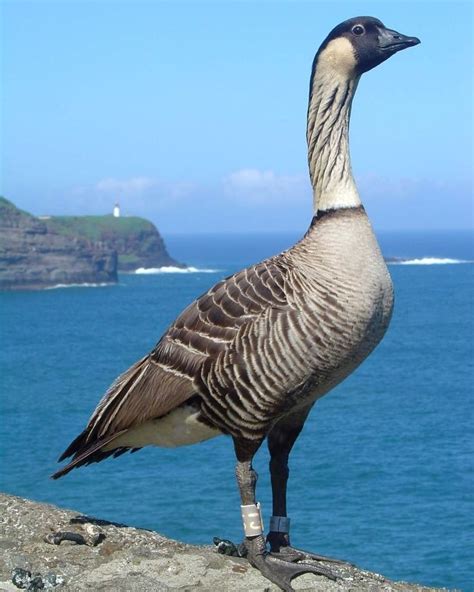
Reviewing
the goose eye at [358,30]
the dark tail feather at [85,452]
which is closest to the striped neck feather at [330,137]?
the goose eye at [358,30]

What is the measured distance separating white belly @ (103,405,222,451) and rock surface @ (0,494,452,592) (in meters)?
0.96

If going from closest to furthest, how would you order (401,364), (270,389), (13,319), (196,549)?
(270,389) < (196,549) < (401,364) < (13,319)

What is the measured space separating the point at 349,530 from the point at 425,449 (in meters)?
16.0

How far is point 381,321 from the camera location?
25.3 ft

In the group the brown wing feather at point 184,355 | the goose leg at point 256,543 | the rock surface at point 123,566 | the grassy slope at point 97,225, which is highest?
the grassy slope at point 97,225

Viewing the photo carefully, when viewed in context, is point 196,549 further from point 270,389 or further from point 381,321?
point 381,321

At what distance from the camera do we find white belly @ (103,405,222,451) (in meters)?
8.12

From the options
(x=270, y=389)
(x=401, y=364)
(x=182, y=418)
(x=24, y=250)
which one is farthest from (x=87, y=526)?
(x=24, y=250)

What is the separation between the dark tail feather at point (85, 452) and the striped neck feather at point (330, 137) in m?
2.81

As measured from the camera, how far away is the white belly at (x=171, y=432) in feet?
26.7

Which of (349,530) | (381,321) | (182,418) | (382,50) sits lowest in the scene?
(349,530)

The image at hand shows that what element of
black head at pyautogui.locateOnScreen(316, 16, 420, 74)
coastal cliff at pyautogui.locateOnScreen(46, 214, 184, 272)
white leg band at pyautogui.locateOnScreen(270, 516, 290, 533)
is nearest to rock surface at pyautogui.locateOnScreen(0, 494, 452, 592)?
white leg band at pyautogui.locateOnScreen(270, 516, 290, 533)

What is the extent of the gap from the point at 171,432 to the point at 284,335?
162cm

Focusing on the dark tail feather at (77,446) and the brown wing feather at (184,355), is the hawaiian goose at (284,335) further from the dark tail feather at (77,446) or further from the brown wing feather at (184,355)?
the dark tail feather at (77,446)
